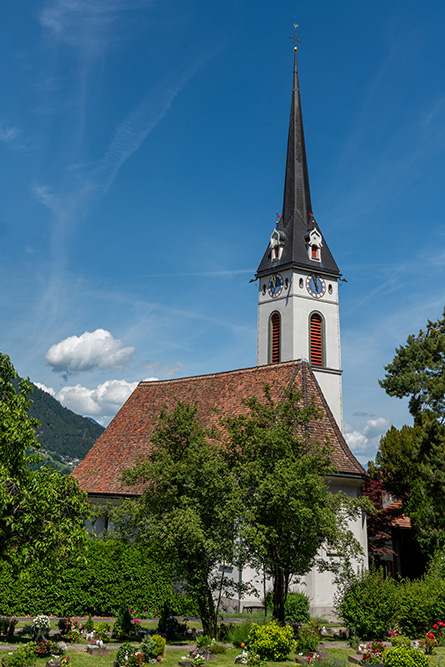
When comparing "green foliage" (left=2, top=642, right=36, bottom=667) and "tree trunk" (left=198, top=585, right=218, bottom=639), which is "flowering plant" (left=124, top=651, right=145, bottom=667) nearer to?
"green foliage" (left=2, top=642, right=36, bottom=667)

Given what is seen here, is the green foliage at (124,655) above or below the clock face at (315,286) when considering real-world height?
below

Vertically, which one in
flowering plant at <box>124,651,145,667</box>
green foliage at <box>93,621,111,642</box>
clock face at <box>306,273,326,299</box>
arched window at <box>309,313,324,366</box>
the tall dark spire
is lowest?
flowering plant at <box>124,651,145,667</box>

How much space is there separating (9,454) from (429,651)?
14725 mm

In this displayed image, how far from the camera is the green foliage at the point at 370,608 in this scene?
21.7 meters

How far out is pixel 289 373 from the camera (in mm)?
36219

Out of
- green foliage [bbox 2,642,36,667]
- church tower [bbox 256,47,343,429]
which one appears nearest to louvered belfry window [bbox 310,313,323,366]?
church tower [bbox 256,47,343,429]

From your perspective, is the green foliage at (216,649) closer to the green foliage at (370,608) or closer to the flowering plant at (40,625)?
the flowering plant at (40,625)

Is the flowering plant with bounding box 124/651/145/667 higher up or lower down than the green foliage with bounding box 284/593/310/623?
lower down

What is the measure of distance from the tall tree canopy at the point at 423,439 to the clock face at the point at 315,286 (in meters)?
12.6

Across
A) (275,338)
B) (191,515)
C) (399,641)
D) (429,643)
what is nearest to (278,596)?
(399,641)

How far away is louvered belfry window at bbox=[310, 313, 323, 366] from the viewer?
51.2m

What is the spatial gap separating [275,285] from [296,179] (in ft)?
33.9

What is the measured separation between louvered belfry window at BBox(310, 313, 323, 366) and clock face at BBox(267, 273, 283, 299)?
364cm

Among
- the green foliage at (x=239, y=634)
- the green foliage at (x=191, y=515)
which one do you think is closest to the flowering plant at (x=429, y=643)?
the green foliage at (x=239, y=634)
